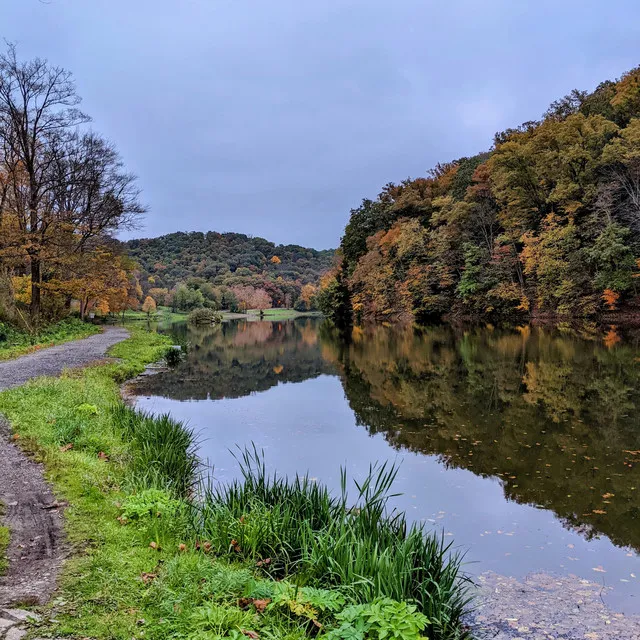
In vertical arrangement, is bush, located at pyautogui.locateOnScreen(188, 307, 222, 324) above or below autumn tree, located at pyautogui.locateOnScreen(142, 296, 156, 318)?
below

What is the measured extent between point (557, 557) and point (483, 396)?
25.3ft

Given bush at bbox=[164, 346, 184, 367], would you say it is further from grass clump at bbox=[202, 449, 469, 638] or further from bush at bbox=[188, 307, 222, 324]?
bush at bbox=[188, 307, 222, 324]

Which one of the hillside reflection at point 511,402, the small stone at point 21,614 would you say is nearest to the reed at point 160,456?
the small stone at point 21,614

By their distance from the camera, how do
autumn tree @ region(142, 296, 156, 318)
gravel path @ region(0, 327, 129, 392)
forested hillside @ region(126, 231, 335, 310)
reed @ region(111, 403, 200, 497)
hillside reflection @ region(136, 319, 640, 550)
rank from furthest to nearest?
forested hillside @ region(126, 231, 335, 310), autumn tree @ region(142, 296, 156, 318), gravel path @ region(0, 327, 129, 392), hillside reflection @ region(136, 319, 640, 550), reed @ region(111, 403, 200, 497)

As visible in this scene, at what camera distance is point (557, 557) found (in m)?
4.73

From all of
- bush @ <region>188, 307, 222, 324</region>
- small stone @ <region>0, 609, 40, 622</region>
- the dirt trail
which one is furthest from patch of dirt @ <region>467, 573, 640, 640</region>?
bush @ <region>188, 307, 222, 324</region>

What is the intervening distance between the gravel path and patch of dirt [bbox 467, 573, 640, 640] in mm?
10084

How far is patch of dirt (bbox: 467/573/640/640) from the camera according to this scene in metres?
3.59

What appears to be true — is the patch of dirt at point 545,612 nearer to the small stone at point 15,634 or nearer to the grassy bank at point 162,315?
the small stone at point 15,634

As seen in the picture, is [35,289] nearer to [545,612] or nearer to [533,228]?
[545,612]

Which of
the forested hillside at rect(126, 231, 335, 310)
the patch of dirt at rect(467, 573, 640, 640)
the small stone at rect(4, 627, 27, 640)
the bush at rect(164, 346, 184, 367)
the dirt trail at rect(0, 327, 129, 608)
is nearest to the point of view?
the small stone at rect(4, 627, 27, 640)

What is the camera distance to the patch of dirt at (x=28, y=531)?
10.9 feet

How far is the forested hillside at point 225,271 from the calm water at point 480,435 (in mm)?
64051

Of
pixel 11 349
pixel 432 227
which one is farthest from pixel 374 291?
pixel 11 349
